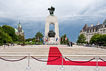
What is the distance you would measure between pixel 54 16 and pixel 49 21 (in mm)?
3513

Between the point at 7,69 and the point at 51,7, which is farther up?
the point at 51,7

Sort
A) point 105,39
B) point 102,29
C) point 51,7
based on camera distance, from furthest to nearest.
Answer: point 102,29, point 51,7, point 105,39

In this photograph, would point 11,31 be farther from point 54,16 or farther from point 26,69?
point 26,69

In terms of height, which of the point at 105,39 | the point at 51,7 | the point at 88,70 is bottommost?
the point at 88,70

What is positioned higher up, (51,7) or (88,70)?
(51,7)

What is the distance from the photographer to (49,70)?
7.20 metres

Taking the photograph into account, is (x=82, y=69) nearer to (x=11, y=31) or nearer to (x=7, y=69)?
(x=7, y=69)

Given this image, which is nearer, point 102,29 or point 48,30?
point 48,30

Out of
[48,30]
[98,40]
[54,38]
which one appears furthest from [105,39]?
[48,30]

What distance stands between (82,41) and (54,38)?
35.0 m

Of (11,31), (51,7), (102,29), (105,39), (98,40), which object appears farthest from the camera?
(102,29)

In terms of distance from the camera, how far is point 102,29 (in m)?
74.9

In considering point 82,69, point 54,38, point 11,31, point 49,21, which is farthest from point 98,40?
point 82,69

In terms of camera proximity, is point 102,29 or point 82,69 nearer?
point 82,69
